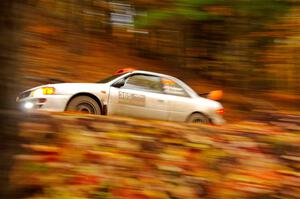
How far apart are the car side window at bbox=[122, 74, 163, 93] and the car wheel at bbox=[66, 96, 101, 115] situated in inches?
34.2

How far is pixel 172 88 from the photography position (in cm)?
1148

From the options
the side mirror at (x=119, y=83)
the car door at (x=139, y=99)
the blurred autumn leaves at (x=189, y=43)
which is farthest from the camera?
the blurred autumn leaves at (x=189, y=43)

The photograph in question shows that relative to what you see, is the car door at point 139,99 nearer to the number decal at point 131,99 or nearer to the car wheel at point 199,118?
the number decal at point 131,99

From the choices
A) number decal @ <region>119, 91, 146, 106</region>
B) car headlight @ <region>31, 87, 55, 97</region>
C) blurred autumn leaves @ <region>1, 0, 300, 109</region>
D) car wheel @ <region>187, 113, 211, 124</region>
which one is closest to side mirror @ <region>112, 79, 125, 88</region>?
number decal @ <region>119, 91, 146, 106</region>

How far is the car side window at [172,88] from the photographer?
1135cm

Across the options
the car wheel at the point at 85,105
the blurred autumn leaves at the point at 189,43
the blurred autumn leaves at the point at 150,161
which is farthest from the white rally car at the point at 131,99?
the blurred autumn leaves at the point at 150,161

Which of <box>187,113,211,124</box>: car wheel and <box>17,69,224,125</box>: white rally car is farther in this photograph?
<box>187,113,211,124</box>: car wheel

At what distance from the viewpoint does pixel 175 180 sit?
191 inches

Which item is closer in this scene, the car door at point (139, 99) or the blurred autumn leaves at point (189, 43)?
the car door at point (139, 99)

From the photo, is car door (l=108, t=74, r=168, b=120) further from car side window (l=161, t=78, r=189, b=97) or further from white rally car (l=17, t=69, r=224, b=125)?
car side window (l=161, t=78, r=189, b=97)

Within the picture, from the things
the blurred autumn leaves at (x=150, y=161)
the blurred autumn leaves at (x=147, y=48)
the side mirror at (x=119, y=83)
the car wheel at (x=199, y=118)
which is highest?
the blurred autumn leaves at (x=147, y=48)

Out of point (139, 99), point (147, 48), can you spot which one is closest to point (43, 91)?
point (139, 99)

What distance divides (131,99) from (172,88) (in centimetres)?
139

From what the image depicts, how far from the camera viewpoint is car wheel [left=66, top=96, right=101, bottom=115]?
32.0 feet
